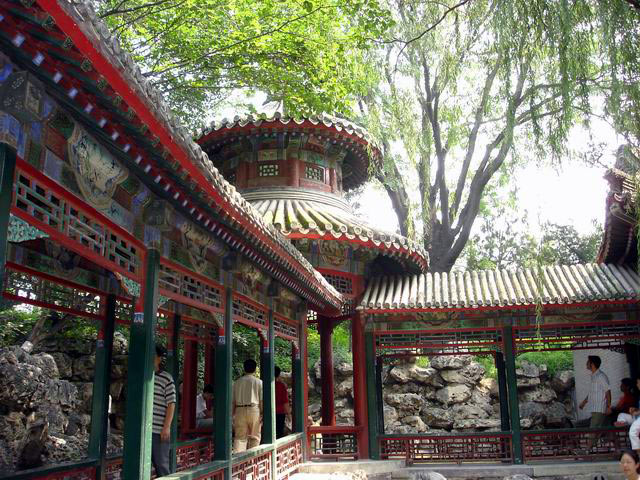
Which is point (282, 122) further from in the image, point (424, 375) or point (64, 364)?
point (424, 375)

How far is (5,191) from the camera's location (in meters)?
3.10

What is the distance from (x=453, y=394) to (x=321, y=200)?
346 inches

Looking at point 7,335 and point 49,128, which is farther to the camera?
point 7,335

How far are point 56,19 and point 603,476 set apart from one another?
33.2ft

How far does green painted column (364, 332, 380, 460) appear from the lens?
10656mm

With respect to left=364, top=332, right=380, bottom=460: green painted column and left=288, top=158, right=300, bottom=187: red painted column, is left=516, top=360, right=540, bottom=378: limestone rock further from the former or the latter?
left=288, top=158, right=300, bottom=187: red painted column

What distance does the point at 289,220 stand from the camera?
10.3 m

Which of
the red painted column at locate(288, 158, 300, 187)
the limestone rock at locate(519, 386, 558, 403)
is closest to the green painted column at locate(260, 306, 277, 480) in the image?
the red painted column at locate(288, 158, 300, 187)

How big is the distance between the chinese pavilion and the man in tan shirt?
343mm

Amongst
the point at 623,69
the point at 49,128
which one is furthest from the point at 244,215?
the point at 623,69

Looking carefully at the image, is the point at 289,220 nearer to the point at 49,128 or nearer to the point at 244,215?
the point at 244,215

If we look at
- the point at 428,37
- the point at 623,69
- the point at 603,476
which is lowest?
the point at 603,476

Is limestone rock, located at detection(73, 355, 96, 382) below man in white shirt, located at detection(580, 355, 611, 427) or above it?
above

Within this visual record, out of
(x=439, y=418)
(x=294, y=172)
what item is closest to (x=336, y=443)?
(x=294, y=172)
